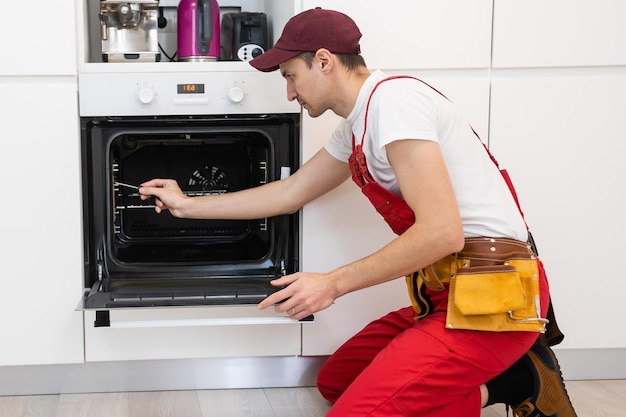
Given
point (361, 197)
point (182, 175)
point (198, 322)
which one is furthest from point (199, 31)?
point (198, 322)

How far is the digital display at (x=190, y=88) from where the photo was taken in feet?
6.86

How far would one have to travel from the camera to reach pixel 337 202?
2197mm

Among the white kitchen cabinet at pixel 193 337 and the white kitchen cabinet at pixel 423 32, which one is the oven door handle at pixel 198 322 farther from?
the white kitchen cabinet at pixel 423 32

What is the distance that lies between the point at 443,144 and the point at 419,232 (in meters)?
0.21

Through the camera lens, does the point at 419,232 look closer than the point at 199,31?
Yes

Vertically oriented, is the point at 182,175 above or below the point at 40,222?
above

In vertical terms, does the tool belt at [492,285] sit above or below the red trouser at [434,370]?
above

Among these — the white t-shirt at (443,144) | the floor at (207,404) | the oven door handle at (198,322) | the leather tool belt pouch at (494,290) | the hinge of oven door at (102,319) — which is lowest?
the floor at (207,404)

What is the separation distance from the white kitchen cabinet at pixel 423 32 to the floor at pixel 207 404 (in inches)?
37.1

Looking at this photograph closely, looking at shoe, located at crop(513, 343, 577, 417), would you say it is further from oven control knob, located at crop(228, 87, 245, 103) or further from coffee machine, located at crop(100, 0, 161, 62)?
coffee machine, located at crop(100, 0, 161, 62)

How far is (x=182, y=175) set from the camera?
228 cm

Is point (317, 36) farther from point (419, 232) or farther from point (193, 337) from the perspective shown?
point (193, 337)

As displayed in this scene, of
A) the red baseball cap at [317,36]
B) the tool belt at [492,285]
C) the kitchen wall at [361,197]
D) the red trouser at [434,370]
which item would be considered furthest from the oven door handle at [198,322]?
the red baseball cap at [317,36]

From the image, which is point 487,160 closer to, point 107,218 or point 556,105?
point 556,105
